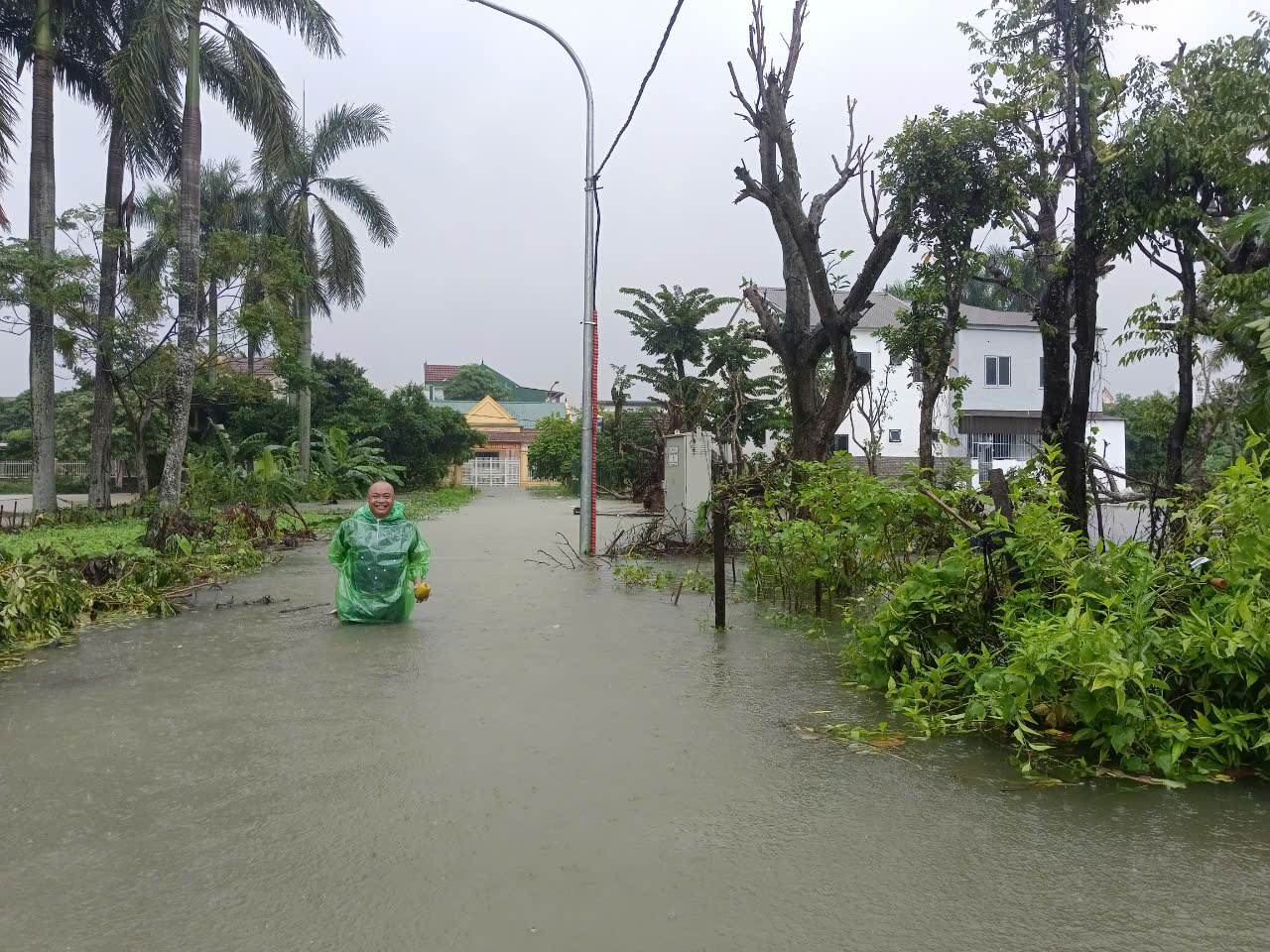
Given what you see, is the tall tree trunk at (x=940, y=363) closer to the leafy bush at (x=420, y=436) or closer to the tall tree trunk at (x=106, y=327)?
the tall tree trunk at (x=106, y=327)

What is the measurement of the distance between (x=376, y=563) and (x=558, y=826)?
4906mm

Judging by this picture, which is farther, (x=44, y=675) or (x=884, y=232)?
(x=884, y=232)

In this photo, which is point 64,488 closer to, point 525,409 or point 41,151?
point 41,151

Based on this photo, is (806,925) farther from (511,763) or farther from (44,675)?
(44,675)

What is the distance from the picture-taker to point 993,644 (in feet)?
18.8

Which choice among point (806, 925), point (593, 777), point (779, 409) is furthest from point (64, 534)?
point (779, 409)

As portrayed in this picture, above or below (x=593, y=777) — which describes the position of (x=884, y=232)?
above

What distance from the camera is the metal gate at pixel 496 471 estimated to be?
193 ft

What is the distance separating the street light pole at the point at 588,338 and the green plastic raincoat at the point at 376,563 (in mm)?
5616

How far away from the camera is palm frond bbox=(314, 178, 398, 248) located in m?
34.2

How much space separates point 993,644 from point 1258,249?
6.78m

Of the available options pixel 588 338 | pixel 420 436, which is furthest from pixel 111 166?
pixel 420 436

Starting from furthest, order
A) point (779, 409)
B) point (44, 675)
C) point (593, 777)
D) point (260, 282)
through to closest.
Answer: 1. point (779, 409)
2. point (260, 282)
3. point (44, 675)
4. point (593, 777)

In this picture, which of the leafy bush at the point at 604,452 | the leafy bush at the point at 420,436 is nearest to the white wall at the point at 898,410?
the leafy bush at the point at 604,452
